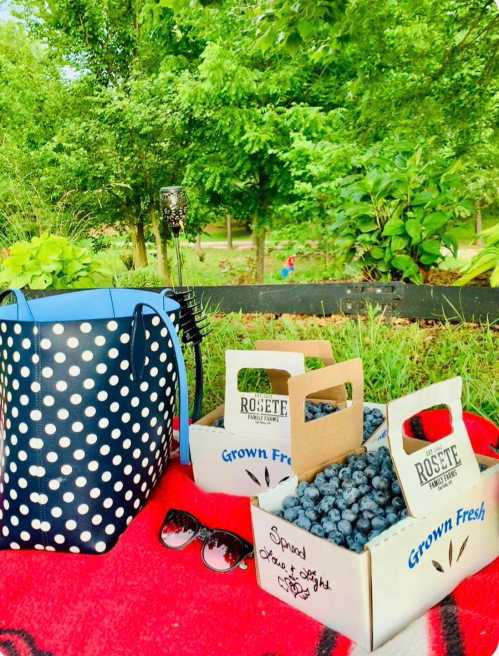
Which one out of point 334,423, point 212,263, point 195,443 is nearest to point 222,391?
point 195,443

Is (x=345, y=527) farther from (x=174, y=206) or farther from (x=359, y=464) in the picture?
(x=174, y=206)

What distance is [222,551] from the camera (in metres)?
0.83

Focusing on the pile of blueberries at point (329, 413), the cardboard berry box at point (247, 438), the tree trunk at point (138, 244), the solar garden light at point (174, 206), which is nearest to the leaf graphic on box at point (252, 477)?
the cardboard berry box at point (247, 438)

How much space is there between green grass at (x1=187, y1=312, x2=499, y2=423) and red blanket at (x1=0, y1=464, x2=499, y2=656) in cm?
69

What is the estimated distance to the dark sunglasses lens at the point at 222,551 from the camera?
0.81m

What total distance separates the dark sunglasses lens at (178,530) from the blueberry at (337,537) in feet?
0.94

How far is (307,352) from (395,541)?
0.52 metres

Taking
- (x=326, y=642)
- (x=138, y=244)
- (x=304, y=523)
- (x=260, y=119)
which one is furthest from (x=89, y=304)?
(x=138, y=244)

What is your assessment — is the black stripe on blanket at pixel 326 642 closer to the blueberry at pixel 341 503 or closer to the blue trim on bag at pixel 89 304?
the blueberry at pixel 341 503

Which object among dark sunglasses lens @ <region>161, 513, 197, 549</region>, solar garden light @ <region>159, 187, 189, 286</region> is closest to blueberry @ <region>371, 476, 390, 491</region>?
dark sunglasses lens @ <region>161, 513, 197, 549</region>

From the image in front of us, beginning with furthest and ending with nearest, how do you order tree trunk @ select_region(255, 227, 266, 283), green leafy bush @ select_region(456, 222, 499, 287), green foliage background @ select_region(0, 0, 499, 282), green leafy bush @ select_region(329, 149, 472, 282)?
1. tree trunk @ select_region(255, 227, 266, 283)
2. green foliage background @ select_region(0, 0, 499, 282)
3. green leafy bush @ select_region(329, 149, 472, 282)
4. green leafy bush @ select_region(456, 222, 499, 287)

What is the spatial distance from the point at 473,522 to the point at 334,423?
0.75 feet

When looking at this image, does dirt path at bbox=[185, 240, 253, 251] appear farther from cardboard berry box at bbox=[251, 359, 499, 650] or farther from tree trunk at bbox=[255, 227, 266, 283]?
cardboard berry box at bbox=[251, 359, 499, 650]

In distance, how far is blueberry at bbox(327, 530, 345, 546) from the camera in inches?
26.4
